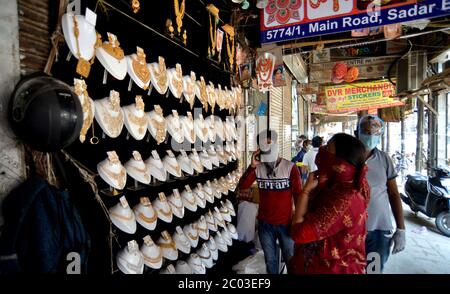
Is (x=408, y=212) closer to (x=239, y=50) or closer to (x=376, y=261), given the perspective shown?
(x=376, y=261)

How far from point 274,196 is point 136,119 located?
5.10 ft

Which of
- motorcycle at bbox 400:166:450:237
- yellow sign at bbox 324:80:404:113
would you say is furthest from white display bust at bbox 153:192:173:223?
yellow sign at bbox 324:80:404:113

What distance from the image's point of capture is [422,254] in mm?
3771

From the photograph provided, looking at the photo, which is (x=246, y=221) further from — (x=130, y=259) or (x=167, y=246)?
(x=130, y=259)

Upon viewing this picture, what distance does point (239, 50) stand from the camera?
3.77 meters

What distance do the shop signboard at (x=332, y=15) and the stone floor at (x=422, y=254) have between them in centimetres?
305

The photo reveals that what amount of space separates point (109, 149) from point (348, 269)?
1.61 metres

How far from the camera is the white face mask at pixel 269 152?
8.43 feet

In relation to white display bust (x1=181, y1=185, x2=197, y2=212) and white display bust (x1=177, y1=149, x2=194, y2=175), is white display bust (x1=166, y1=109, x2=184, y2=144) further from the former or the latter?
white display bust (x1=181, y1=185, x2=197, y2=212)

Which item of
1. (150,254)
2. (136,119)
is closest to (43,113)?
(136,119)

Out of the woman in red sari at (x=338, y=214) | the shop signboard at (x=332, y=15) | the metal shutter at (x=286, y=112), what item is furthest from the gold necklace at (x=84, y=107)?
the metal shutter at (x=286, y=112)

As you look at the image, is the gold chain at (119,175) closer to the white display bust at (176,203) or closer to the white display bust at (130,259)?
the white display bust at (130,259)

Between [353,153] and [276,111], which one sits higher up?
[276,111]

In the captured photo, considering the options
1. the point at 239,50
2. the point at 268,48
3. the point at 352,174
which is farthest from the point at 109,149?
the point at 268,48
